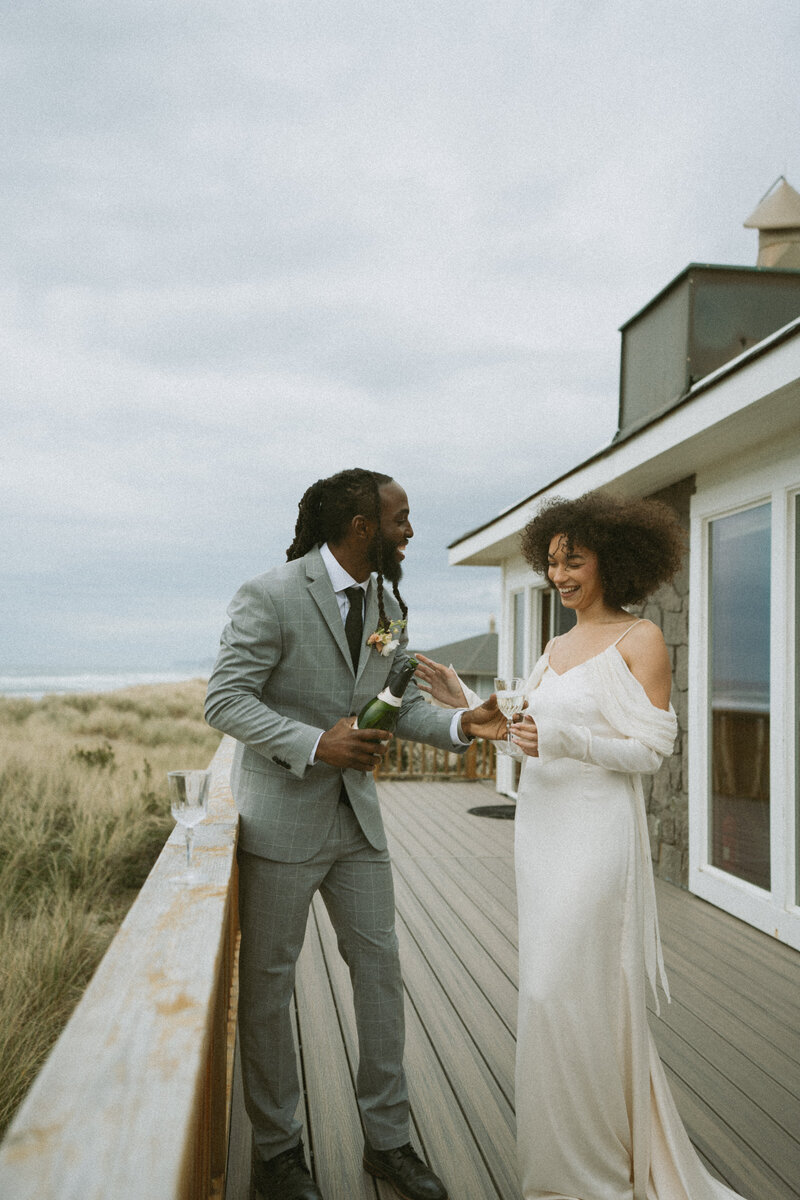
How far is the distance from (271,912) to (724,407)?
131 inches

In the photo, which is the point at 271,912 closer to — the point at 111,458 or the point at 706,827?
the point at 706,827

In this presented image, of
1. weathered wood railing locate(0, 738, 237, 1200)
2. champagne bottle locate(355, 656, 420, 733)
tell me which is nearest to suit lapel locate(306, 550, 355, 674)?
champagne bottle locate(355, 656, 420, 733)

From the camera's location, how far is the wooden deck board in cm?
241

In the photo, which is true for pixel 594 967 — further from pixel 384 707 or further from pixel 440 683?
pixel 440 683

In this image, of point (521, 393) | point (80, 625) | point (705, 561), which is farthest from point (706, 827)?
point (80, 625)

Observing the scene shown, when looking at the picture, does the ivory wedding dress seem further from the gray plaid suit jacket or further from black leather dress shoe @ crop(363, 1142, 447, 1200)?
the gray plaid suit jacket

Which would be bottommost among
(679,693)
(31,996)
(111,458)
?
(31,996)

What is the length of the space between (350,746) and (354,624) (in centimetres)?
45

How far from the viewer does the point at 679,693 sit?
5695 millimetres

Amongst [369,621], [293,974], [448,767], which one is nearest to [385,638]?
[369,621]

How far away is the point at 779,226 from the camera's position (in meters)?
7.38

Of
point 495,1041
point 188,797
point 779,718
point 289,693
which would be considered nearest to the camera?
point 188,797

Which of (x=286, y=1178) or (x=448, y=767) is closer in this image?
(x=286, y=1178)

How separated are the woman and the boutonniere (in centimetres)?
42
